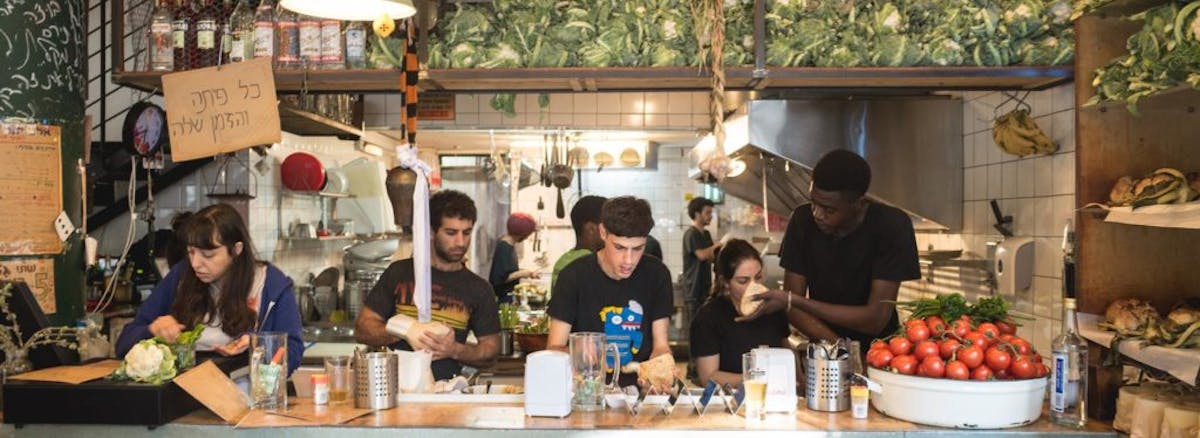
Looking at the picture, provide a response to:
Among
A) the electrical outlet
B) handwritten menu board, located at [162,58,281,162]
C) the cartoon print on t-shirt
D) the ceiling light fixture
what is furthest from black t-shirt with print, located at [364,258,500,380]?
the electrical outlet

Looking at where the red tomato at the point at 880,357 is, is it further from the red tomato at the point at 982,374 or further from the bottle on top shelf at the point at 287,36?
the bottle on top shelf at the point at 287,36

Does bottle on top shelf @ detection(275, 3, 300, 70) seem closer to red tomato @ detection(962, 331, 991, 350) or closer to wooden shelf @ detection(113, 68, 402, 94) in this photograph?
wooden shelf @ detection(113, 68, 402, 94)

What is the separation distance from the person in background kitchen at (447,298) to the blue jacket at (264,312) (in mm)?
298

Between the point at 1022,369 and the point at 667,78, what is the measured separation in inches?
64.6

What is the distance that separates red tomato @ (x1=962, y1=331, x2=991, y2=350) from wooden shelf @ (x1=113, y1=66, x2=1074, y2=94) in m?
1.21

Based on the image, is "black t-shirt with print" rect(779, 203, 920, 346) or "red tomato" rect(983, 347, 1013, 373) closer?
"red tomato" rect(983, 347, 1013, 373)

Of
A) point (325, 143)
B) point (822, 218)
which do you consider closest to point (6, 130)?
point (822, 218)

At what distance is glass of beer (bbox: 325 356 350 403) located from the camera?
303 centimetres

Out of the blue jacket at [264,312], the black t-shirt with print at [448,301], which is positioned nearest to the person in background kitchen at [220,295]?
the blue jacket at [264,312]

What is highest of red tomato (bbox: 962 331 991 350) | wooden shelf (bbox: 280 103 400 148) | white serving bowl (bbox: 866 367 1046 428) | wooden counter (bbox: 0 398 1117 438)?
wooden shelf (bbox: 280 103 400 148)

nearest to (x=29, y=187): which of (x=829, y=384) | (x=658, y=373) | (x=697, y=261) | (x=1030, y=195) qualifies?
(x=658, y=373)

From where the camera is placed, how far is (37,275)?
12.7ft

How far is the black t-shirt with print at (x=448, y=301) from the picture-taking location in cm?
371

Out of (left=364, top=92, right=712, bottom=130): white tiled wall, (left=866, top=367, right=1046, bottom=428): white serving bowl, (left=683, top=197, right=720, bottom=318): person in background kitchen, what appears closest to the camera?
(left=866, top=367, right=1046, bottom=428): white serving bowl
